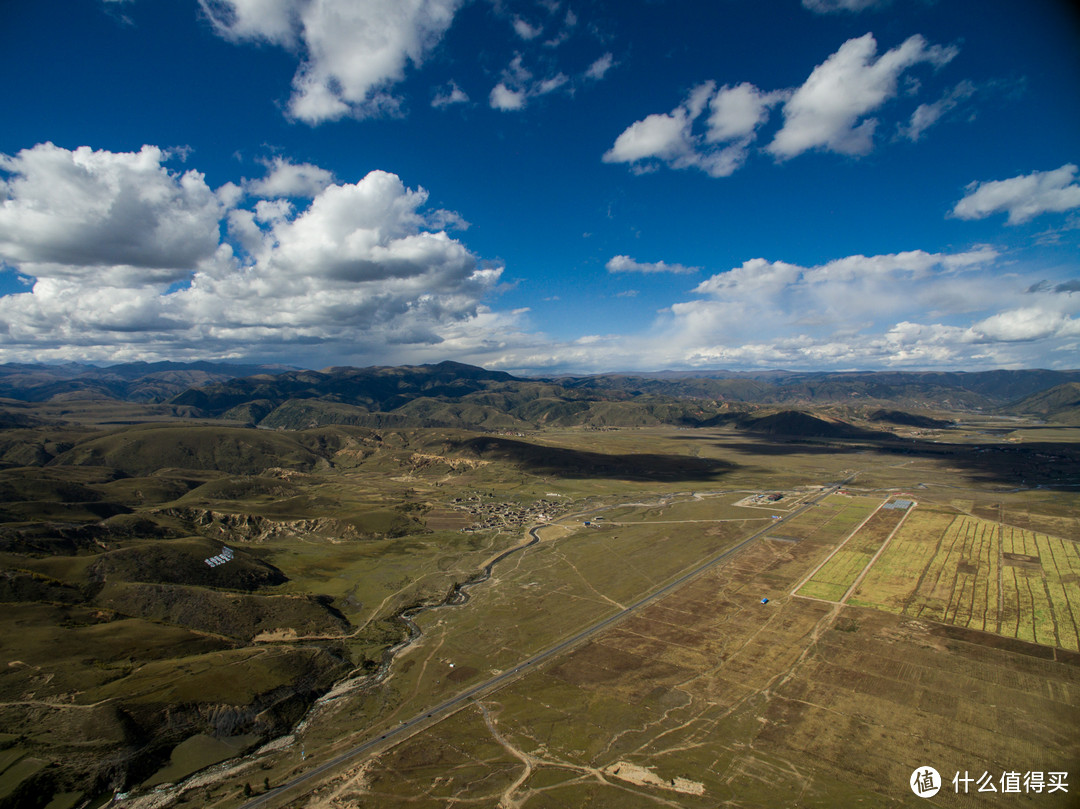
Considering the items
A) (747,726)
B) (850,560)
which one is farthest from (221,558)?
(850,560)

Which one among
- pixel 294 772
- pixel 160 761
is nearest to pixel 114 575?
pixel 160 761

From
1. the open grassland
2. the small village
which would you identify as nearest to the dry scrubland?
the open grassland

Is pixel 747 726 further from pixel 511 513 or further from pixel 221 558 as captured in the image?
pixel 511 513

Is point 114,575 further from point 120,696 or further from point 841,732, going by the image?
point 841,732

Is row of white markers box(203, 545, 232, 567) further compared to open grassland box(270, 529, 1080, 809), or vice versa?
row of white markers box(203, 545, 232, 567)

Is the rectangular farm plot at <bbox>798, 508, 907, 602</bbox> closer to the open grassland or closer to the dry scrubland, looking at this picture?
the dry scrubland

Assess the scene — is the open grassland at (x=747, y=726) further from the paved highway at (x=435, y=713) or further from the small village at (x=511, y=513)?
the small village at (x=511, y=513)
